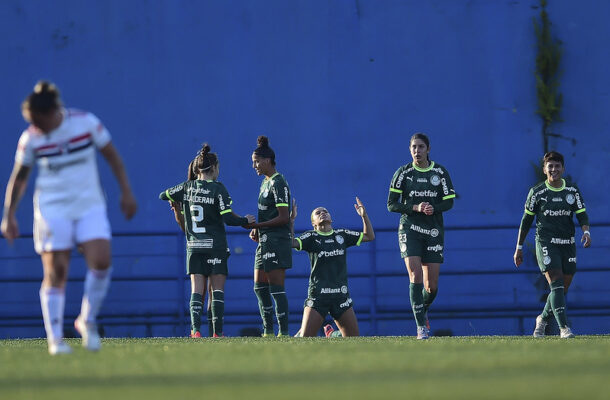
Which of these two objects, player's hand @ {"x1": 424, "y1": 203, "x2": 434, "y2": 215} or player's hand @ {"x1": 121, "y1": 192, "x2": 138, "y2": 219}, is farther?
player's hand @ {"x1": 424, "y1": 203, "x2": 434, "y2": 215}

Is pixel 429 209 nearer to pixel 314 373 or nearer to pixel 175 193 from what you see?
pixel 175 193

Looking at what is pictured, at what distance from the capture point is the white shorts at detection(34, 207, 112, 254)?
725cm

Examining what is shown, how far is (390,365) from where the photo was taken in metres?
6.39

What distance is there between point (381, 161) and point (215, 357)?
30.0 ft

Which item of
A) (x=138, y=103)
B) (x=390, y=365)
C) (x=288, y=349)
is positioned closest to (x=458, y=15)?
(x=138, y=103)

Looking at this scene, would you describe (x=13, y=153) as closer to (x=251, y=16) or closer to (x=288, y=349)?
(x=251, y=16)

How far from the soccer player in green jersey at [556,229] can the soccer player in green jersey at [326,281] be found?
1.80 meters

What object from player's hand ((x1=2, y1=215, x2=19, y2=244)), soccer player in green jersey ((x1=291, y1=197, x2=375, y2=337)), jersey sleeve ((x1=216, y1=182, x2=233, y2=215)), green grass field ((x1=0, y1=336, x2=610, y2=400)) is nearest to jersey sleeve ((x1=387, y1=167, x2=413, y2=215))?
soccer player in green jersey ((x1=291, y1=197, x2=375, y2=337))

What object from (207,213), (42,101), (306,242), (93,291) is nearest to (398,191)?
(306,242)

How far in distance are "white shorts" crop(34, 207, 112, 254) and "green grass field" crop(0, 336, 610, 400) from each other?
0.71m

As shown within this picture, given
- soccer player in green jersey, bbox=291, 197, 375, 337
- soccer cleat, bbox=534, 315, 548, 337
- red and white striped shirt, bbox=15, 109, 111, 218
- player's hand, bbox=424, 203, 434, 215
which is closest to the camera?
red and white striped shirt, bbox=15, 109, 111, 218

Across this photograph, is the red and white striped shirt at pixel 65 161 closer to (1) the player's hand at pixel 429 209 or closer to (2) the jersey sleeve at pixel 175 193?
(1) the player's hand at pixel 429 209

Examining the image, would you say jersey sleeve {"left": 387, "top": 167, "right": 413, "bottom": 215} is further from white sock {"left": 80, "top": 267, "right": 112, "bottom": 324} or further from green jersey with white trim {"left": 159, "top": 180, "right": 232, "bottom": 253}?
white sock {"left": 80, "top": 267, "right": 112, "bottom": 324}

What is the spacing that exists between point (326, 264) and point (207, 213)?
132 centimetres
